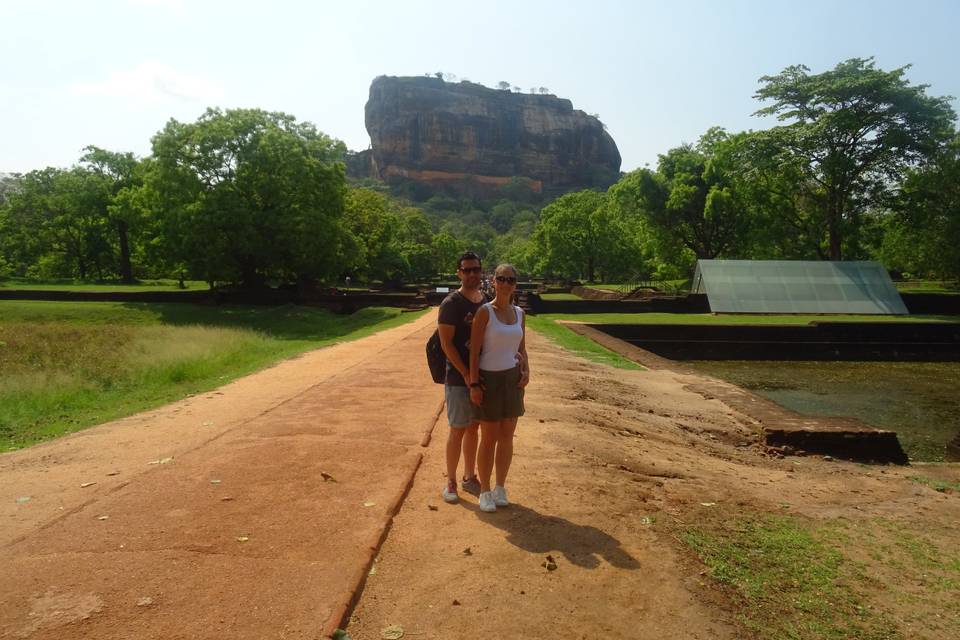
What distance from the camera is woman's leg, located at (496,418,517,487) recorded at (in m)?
4.02

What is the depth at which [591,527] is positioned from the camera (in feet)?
12.6

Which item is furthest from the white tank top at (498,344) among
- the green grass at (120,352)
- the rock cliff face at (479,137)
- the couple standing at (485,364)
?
the rock cliff face at (479,137)

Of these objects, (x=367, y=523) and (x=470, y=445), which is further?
(x=470, y=445)

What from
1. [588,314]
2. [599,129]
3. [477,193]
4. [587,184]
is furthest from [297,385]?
[599,129]

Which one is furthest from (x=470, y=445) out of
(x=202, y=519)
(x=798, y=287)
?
(x=798, y=287)

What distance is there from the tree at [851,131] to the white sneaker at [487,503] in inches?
1236

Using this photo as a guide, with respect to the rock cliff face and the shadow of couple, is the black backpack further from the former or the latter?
the rock cliff face

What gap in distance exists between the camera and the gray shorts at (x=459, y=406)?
3984mm

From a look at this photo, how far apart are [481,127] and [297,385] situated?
491 feet

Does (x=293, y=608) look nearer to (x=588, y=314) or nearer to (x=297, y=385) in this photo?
(x=297, y=385)

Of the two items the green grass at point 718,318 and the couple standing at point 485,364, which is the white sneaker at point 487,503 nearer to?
the couple standing at point 485,364

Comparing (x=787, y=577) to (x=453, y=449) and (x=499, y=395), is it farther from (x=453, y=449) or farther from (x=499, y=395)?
(x=453, y=449)

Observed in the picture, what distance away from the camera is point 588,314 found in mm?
26547

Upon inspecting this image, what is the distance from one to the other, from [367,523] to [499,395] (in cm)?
107
